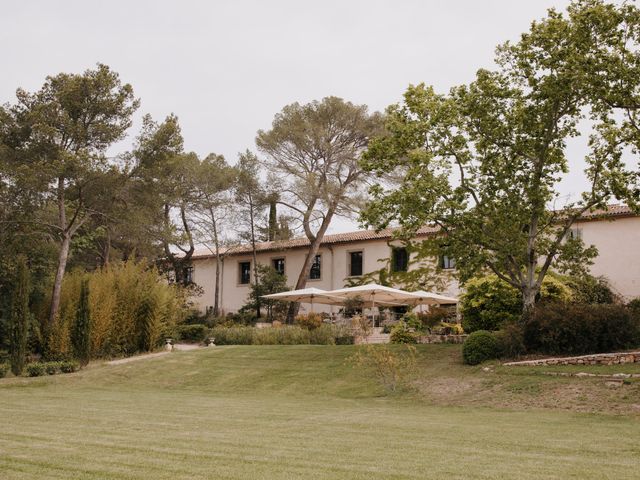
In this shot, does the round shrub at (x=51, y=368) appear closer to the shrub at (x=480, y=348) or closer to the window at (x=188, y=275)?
the shrub at (x=480, y=348)

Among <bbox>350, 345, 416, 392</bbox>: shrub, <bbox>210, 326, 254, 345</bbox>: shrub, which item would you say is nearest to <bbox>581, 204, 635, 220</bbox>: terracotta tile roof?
<bbox>350, 345, 416, 392</bbox>: shrub

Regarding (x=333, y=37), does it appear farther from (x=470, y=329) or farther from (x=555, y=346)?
(x=470, y=329)

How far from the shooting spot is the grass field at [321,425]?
6.09 m

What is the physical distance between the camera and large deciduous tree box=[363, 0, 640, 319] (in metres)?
17.5

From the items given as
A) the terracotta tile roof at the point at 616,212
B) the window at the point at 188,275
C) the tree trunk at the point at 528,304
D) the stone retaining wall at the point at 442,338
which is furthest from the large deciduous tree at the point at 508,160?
the window at the point at 188,275

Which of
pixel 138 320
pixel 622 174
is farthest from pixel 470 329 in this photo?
pixel 138 320

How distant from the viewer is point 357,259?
1444 inches

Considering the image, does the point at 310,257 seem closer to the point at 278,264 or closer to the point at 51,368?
the point at 278,264

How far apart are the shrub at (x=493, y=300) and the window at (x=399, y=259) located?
11292 millimetres

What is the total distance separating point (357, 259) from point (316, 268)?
328 centimetres

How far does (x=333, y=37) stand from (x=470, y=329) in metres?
12.7

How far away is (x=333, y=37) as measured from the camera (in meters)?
13.0

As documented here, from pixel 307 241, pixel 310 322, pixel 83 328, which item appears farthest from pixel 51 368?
pixel 307 241

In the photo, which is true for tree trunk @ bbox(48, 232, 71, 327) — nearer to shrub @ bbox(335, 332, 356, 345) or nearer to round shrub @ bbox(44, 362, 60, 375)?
round shrub @ bbox(44, 362, 60, 375)
